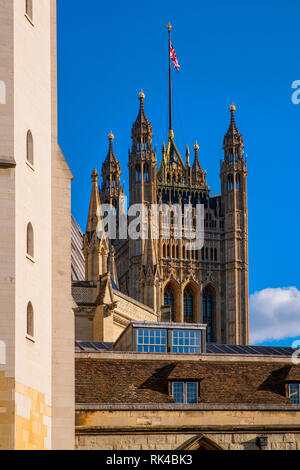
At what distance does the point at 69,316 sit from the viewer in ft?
141

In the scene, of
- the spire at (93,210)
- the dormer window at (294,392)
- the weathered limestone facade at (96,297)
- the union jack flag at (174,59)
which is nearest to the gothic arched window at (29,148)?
the dormer window at (294,392)

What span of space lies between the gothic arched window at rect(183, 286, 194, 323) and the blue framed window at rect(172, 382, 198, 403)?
14150cm

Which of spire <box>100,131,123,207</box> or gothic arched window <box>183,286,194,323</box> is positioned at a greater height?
spire <box>100,131,123,207</box>

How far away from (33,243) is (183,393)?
907 centimetres

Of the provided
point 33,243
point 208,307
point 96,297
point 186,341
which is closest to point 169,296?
point 208,307

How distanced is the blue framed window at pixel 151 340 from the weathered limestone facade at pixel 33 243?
9.16m

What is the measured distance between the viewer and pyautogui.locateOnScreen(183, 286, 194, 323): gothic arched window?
18838cm

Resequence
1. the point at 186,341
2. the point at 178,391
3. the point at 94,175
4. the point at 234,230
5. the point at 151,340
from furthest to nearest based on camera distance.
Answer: the point at 234,230 < the point at 94,175 < the point at 186,341 < the point at 151,340 < the point at 178,391

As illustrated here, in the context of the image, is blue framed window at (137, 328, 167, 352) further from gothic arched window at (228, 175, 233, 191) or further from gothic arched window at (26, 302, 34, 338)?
gothic arched window at (228, 175, 233, 191)

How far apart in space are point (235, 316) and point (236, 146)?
83.8 feet

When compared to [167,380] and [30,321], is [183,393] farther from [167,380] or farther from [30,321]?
[30,321]

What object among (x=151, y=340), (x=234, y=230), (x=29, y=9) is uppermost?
(x=234, y=230)

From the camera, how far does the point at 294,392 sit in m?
47.0

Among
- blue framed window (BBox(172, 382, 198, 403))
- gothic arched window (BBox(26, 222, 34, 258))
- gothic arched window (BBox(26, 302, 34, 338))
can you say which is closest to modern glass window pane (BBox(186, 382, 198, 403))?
blue framed window (BBox(172, 382, 198, 403))
